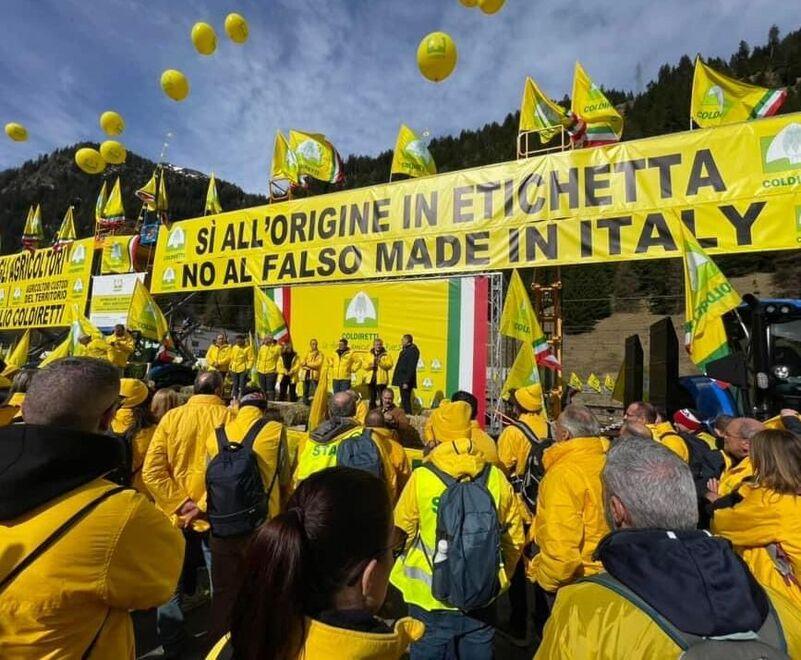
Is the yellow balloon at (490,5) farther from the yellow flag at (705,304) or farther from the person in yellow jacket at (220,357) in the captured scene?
the person in yellow jacket at (220,357)

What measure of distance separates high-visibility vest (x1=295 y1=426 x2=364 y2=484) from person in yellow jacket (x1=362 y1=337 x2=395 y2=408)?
590 centimetres

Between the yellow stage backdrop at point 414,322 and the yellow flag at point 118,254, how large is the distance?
25.1 feet

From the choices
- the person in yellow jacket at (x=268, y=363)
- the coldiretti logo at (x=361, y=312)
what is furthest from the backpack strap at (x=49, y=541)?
the person in yellow jacket at (x=268, y=363)

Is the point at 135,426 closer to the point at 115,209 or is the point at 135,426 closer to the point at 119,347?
the point at 119,347

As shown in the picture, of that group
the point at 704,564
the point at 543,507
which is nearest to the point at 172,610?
the point at 543,507

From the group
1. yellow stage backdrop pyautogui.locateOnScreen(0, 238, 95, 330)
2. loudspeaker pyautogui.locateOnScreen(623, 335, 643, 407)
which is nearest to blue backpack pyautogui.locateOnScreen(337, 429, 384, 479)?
loudspeaker pyautogui.locateOnScreen(623, 335, 643, 407)

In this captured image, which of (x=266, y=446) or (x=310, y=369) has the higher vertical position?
(x=310, y=369)

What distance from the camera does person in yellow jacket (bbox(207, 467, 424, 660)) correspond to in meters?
0.92

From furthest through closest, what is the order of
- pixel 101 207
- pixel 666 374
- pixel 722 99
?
1. pixel 101 207
2. pixel 722 99
3. pixel 666 374

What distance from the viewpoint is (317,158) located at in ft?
40.2

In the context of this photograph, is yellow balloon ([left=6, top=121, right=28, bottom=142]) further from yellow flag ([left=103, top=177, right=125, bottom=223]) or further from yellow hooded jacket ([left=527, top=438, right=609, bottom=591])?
yellow hooded jacket ([left=527, top=438, right=609, bottom=591])

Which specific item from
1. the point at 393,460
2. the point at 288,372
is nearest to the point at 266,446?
the point at 393,460

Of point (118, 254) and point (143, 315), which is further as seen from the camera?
point (118, 254)

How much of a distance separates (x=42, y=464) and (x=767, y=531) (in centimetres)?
255
